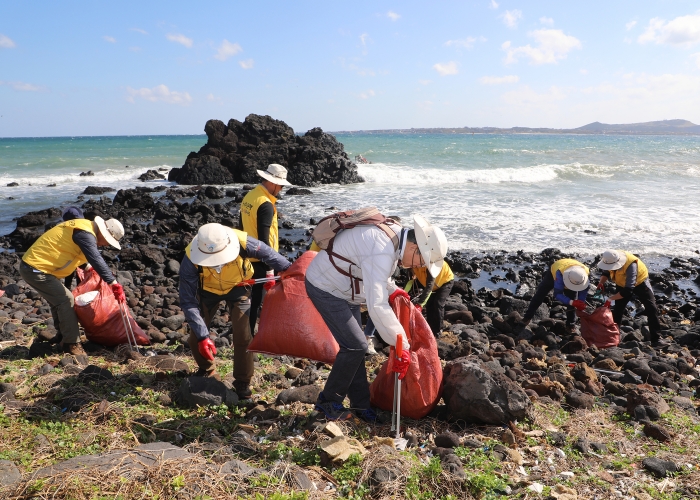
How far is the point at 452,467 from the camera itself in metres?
3.37

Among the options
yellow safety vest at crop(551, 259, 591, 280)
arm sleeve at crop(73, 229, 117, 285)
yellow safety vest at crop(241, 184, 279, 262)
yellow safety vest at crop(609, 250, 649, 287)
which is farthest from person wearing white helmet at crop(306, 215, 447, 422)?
yellow safety vest at crop(609, 250, 649, 287)

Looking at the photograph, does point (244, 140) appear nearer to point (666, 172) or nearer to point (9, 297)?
point (9, 297)

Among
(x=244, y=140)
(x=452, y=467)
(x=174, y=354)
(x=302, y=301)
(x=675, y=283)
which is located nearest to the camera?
(x=452, y=467)

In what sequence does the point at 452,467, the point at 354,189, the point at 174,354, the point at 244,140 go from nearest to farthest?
the point at 452,467
the point at 174,354
the point at 354,189
the point at 244,140

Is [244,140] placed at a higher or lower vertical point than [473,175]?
higher

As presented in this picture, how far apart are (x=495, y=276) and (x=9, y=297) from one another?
863 cm

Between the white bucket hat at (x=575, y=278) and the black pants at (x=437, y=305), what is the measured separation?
1616 mm

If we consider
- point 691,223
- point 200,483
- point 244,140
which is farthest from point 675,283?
point 244,140

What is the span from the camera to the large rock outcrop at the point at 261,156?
83.3 ft

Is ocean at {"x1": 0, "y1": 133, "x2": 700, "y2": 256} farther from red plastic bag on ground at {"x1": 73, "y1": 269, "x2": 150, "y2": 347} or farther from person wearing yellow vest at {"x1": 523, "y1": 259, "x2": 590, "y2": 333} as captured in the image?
red plastic bag on ground at {"x1": 73, "y1": 269, "x2": 150, "y2": 347}

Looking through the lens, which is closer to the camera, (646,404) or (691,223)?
(646,404)

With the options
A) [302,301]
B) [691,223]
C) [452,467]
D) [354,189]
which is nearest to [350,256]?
[302,301]

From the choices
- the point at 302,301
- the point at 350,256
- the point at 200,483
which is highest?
the point at 350,256

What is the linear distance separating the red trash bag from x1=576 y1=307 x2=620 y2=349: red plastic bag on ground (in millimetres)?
4284
